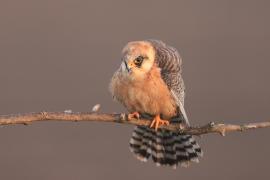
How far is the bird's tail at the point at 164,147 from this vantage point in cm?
638

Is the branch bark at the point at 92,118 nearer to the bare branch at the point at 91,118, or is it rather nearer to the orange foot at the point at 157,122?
the bare branch at the point at 91,118

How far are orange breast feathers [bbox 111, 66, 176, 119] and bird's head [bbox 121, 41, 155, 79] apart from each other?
0.14ft

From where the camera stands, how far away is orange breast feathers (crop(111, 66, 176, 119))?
6008mm

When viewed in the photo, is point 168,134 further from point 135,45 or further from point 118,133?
point 118,133

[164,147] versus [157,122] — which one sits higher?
[157,122]

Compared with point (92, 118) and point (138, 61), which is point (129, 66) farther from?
point (92, 118)

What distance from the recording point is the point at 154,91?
6.05 meters

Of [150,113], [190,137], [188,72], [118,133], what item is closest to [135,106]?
[150,113]

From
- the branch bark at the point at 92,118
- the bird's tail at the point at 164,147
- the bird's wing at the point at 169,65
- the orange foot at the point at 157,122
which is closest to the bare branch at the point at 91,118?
the branch bark at the point at 92,118

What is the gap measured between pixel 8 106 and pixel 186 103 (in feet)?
6.90

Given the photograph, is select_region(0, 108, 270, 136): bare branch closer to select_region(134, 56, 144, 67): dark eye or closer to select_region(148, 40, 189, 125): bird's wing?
select_region(134, 56, 144, 67): dark eye

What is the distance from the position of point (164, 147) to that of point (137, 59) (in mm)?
852

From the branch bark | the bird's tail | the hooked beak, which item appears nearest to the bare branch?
the branch bark

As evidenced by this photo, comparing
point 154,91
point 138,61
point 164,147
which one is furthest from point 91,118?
point 164,147
